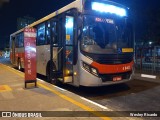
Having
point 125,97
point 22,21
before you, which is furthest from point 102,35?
point 22,21

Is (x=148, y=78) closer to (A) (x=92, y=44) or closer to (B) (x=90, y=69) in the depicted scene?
(B) (x=90, y=69)

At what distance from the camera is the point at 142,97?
8.12m

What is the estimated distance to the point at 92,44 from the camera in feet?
26.6

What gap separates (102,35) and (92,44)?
525mm

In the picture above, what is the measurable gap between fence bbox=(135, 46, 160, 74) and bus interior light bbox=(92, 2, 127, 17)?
685cm

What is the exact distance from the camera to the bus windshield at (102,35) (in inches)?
319

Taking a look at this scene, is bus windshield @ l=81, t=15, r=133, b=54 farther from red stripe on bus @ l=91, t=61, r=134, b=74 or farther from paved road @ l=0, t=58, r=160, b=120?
paved road @ l=0, t=58, r=160, b=120

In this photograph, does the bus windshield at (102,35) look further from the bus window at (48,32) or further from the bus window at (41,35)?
the bus window at (41,35)

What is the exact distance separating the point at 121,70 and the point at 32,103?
Answer: 371 cm

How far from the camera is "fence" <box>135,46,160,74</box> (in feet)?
49.7

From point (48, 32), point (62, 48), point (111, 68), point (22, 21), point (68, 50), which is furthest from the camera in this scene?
point (22, 21)

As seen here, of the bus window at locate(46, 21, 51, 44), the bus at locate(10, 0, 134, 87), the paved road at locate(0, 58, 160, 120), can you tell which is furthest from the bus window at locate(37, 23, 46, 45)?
the paved road at locate(0, 58, 160, 120)

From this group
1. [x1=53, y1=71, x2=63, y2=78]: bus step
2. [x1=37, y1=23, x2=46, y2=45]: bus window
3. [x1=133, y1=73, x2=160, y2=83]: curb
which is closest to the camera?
[x1=53, y1=71, x2=63, y2=78]: bus step

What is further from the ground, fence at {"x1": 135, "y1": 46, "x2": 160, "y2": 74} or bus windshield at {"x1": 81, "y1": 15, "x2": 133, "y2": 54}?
bus windshield at {"x1": 81, "y1": 15, "x2": 133, "y2": 54}
